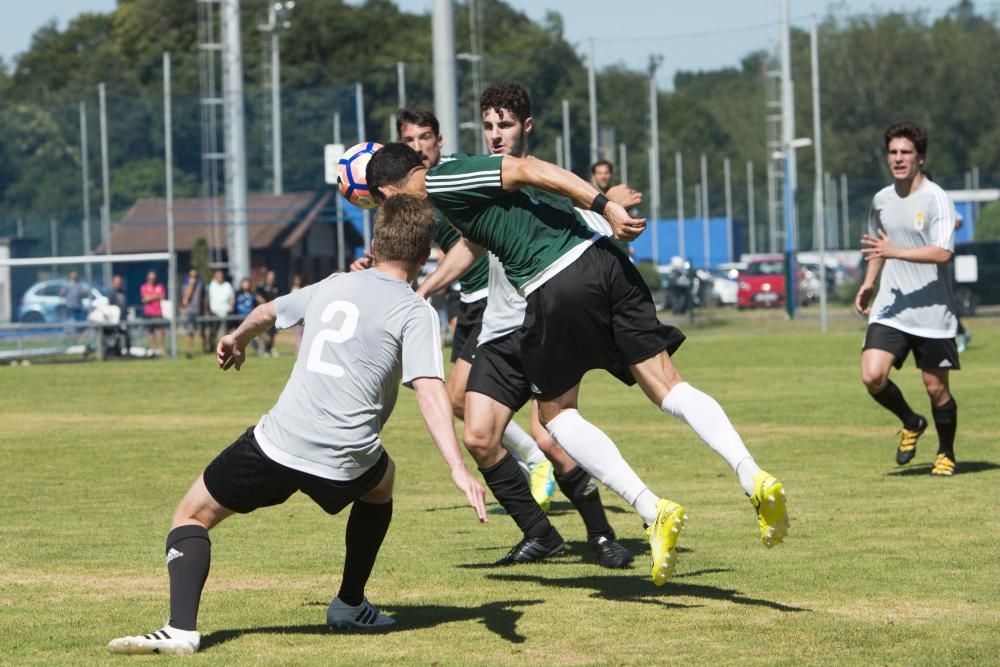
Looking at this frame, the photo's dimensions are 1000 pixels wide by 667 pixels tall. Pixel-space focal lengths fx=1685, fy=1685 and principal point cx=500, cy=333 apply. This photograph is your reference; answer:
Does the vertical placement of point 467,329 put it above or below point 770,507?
above

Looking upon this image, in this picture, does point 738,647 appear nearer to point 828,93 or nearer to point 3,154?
point 3,154

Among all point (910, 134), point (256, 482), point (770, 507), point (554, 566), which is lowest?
point (554, 566)

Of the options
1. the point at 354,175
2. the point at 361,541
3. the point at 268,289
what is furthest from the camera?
the point at 268,289

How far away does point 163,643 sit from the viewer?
5.83m

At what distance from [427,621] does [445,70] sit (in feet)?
78.7

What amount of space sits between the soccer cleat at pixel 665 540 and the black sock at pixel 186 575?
1.71 meters

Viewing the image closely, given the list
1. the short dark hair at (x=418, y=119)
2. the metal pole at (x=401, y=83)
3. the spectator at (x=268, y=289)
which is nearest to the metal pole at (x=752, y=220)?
the metal pole at (x=401, y=83)

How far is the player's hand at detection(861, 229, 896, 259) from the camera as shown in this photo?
10.8 meters

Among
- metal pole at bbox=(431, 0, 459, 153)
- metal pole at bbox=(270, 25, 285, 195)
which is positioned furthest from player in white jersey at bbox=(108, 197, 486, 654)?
metal pole at bbox=(270, 25, 285, 195)

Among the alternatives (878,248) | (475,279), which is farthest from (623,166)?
(475,279)

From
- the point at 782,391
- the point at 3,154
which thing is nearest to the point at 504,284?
the point at 782,391

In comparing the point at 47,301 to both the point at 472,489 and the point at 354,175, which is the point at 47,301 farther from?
the point at 472,489

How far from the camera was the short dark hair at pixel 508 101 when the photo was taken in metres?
7.86

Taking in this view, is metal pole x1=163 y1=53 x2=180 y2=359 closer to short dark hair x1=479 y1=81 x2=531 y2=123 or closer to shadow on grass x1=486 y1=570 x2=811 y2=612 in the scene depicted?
short dark hair x1=479 y1=81 x2=531 y2=123
